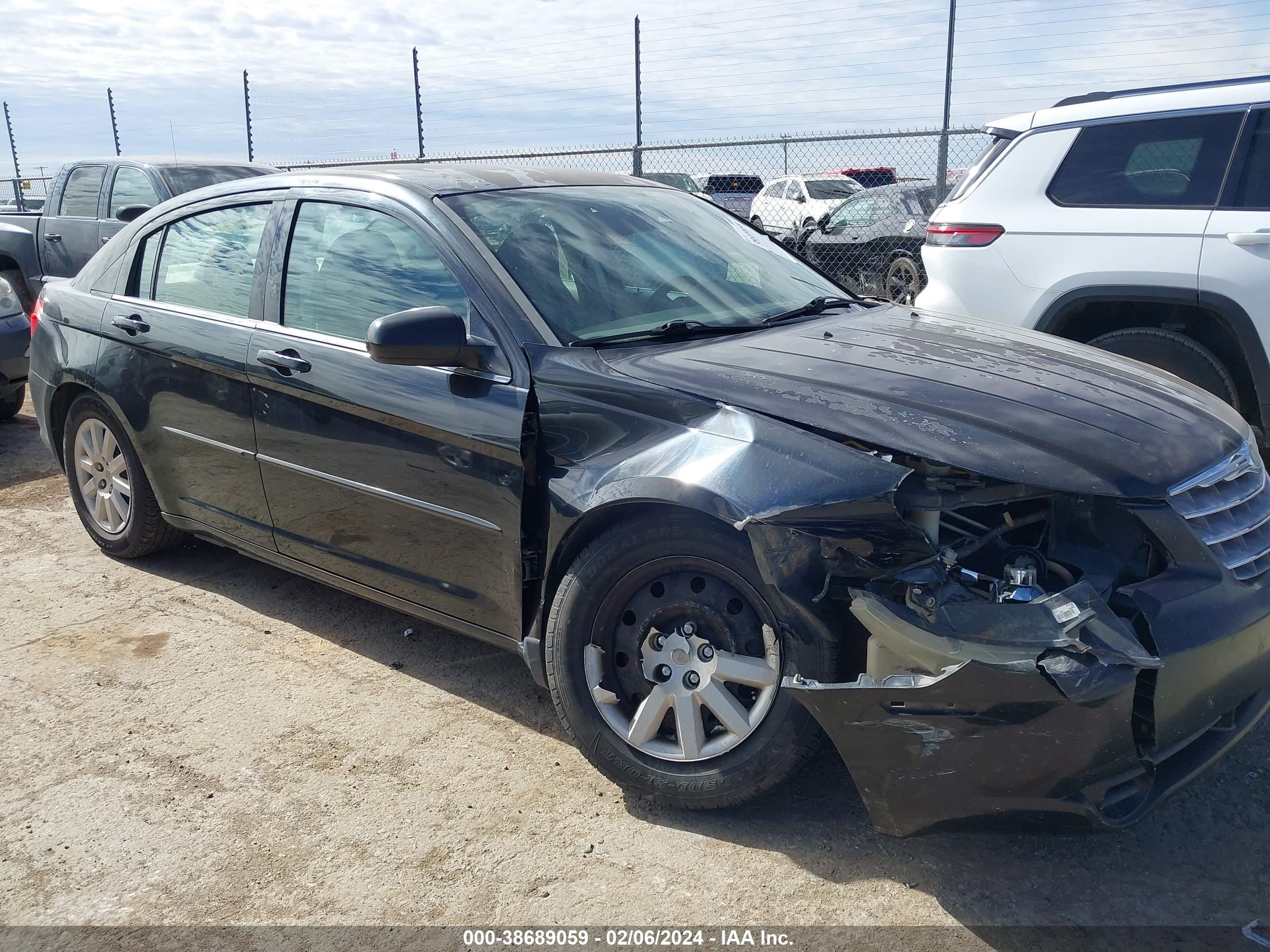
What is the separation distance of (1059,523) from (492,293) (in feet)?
5.69

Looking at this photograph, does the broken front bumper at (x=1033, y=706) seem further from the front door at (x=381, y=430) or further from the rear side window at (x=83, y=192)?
the rear side window at (x=83, y=192)

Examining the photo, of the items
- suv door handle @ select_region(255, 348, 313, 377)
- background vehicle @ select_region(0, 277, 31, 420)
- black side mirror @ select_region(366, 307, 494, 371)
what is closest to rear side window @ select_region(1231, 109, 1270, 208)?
black side mirror @ select_region(366, 307, 494, 371)

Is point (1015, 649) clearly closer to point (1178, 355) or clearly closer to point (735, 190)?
point (1178, 355)

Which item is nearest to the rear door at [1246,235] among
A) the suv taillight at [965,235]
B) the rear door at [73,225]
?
the suv taillight at [965,235]

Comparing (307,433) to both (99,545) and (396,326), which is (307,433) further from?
(99,545)

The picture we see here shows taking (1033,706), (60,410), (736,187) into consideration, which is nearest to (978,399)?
(1033,706)

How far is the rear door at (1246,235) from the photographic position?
4910 mm

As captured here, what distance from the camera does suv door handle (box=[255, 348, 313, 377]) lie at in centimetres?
361

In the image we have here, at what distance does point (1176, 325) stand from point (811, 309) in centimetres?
247

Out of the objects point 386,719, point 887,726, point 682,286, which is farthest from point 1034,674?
point 386,719

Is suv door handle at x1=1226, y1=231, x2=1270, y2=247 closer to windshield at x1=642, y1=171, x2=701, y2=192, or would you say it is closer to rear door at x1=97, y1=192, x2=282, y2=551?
rear door at x1=97, y1=192, x2=282, y2=551

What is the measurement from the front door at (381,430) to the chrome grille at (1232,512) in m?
1.75

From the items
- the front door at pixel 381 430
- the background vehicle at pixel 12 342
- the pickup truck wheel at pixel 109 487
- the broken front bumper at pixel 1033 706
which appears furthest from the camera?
the background vehicle at pixel 12 342

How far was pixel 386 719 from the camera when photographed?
349 cm
